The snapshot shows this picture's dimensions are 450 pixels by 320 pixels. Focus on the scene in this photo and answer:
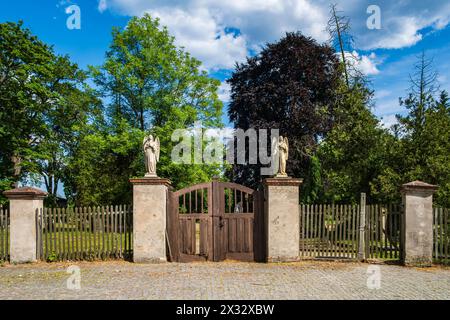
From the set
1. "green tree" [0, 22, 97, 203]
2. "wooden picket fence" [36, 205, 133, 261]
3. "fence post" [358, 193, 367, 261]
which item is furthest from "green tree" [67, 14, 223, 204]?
"fence post" [358, 193, 367, 261]

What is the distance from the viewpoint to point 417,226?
1115cm

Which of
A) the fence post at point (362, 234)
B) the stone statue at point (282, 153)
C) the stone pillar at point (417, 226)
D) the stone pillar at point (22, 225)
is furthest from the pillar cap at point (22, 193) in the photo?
the stone pillar at point (417, 226)

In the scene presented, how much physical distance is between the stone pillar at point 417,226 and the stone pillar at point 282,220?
304 centimetres

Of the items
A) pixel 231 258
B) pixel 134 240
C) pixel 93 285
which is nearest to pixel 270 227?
pixel 231 258

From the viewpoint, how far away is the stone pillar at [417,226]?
11.1 metres

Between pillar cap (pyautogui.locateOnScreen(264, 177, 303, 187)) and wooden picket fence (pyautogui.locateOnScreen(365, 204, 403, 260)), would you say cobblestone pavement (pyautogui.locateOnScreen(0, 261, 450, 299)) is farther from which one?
pillar cap (pyautogui.locateOnScreen(264, 177, 303, 187))

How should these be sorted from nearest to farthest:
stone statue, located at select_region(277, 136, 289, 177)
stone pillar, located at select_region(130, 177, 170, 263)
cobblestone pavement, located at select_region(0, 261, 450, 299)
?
cobblestone pavement, located at select_region(0, 261, 450, 299) < stone pillar, located at select_region(130, 177, 170, 263) < stone statue, located at select_region(277, 136, 289, 177)

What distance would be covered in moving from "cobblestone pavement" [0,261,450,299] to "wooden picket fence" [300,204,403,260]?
52cm

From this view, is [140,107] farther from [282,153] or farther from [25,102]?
[282,153]

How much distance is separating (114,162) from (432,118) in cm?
1766

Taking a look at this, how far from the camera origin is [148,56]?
22.8 meters

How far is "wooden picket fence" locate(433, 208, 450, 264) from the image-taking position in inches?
440

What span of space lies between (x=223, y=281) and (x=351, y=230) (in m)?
5.00

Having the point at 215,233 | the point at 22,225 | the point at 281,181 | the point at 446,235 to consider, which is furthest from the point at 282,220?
the point at 22,225
